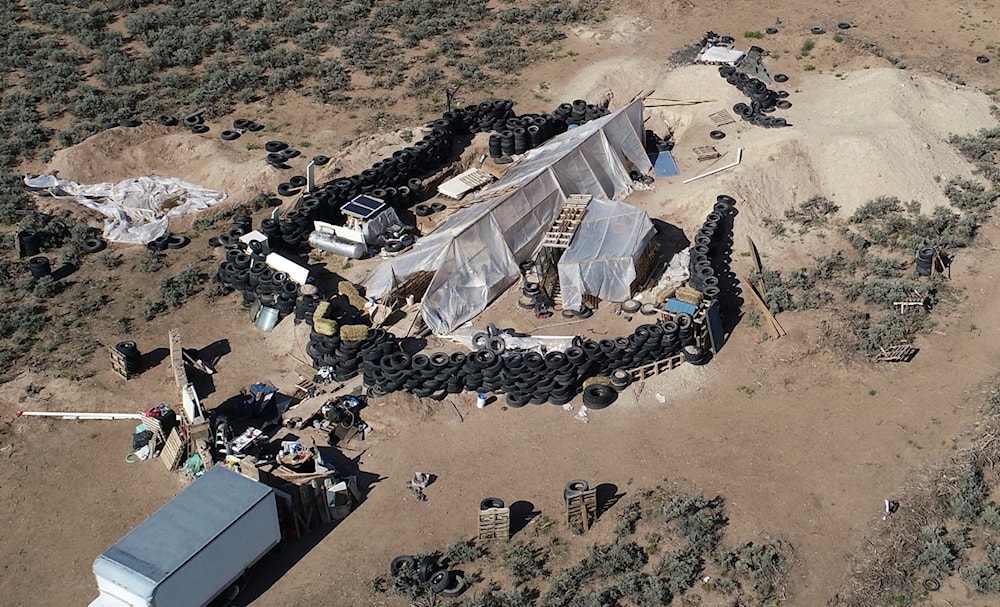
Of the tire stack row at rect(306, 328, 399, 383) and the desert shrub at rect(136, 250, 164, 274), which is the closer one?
the tire stack row at rect(306, 328, 399, 383)

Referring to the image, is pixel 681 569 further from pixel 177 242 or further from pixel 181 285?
pixel 177 242

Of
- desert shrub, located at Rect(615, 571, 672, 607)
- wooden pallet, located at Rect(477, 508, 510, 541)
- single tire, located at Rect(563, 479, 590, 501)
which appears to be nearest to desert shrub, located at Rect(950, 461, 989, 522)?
desert shrub, located at Rect(615, 571, 672, 607)

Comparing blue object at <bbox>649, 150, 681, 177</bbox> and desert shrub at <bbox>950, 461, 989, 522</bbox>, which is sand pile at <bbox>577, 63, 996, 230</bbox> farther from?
desert shrub at <bbox>950, 461, 989, 522</bbox>

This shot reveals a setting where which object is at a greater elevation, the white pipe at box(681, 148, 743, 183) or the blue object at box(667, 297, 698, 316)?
the white pipe at box(681, 148, 743, 183)

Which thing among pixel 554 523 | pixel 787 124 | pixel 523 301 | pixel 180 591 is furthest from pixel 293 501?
pixel 787 124

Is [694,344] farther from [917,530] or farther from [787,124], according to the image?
[787,124]

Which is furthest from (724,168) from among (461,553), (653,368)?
(461,553)
